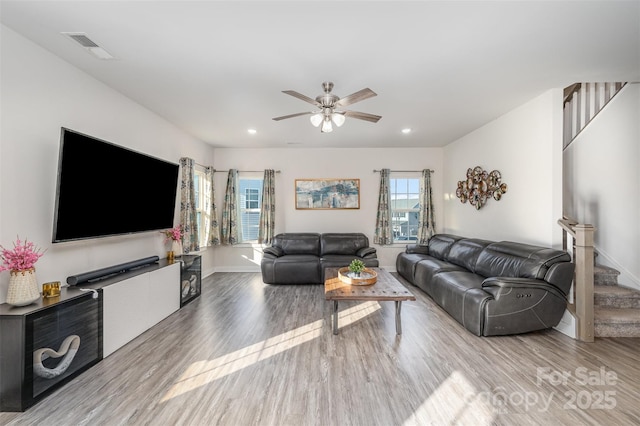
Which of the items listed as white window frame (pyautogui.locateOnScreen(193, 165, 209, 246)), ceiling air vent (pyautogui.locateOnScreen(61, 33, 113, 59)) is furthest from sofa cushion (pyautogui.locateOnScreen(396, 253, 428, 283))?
ceiling air vent (pyautogui.locateOnScreen(61, 33, 113, 59))

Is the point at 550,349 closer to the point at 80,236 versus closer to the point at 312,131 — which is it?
the point at 312,131

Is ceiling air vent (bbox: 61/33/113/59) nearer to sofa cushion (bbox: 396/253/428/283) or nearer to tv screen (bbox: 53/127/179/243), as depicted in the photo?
tv screen (bbox: 53/127/179/243)

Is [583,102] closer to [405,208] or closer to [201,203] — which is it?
[405,208]

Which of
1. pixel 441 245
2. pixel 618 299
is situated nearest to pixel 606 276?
pixel 618 299

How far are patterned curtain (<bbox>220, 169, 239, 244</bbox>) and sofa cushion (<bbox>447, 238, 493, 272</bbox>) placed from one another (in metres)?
4.39

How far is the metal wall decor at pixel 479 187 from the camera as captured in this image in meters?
4.12

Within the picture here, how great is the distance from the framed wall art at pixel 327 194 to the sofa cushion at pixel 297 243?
73 cm

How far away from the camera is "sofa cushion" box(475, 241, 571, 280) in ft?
9.39

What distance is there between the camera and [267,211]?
18.9 ft

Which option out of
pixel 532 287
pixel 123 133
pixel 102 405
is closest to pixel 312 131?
pixel 123 133

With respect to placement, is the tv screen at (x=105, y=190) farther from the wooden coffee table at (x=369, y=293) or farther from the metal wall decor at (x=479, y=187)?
the metal wall decor at (x=479, y=187)

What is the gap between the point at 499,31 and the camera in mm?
2039

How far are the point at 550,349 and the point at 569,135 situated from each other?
11.0 feet

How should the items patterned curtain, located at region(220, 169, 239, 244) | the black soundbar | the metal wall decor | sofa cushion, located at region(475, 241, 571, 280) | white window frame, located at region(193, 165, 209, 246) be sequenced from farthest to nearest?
patterned curtain, located at region(220, 169, 239, 244), white window frame, located at region(193, 165, 209, 246), the metal wall decor, sofa cushion, located at region(475, 241, 571, 280), the black soundbar
